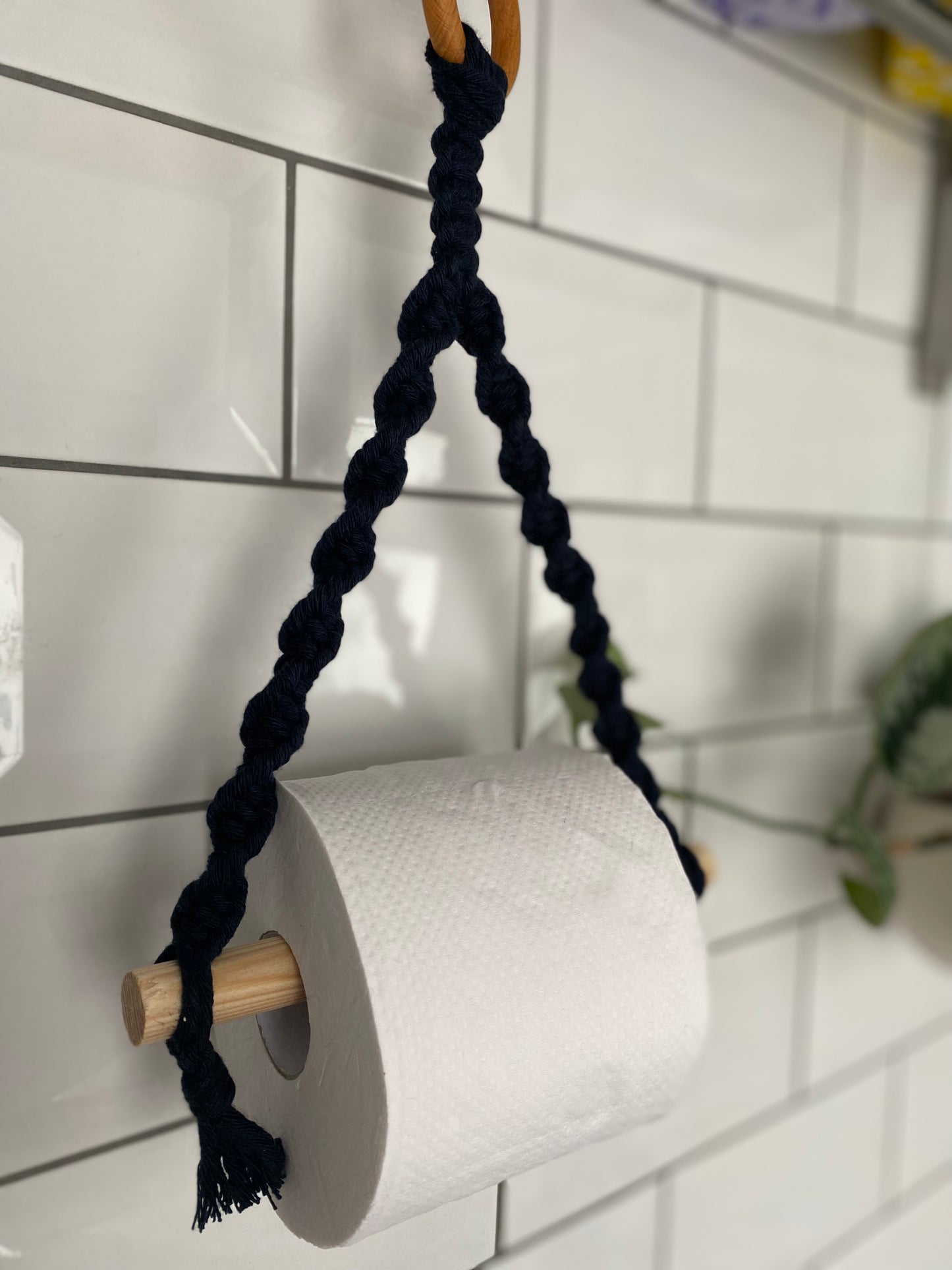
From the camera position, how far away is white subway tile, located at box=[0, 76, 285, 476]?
311 mm

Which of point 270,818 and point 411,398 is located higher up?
point 411,398

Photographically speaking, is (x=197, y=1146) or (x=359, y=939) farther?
(x=197, y=1146)

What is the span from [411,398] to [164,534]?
107mm

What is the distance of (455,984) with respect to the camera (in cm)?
27

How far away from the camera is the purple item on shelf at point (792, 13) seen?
1.49 ft

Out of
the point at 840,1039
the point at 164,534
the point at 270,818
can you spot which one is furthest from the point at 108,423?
the point at 840,1039

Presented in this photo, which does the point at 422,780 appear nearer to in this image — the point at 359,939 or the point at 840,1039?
the point at 359,939

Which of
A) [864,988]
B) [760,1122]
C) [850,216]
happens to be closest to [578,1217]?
[760,1122]

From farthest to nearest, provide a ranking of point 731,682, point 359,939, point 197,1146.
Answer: point 731,682 < point 197,1146 < point 359,939

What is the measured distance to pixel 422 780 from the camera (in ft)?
1.08

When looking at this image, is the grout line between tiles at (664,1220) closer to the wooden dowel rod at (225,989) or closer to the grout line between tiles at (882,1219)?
the grout line between tiles at (882,1219)

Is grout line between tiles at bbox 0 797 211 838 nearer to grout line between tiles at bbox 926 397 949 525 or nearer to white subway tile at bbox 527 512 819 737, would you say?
white subway tile at bbox 527 512 819 737

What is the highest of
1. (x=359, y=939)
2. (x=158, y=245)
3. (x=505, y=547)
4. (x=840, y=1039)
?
(x=158, y=245)

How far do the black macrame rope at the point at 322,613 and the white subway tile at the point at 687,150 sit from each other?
13 centimetres
